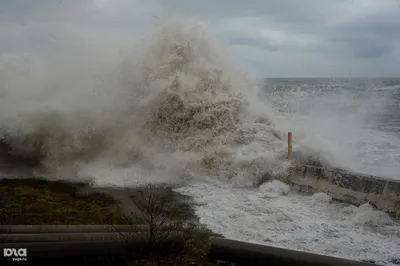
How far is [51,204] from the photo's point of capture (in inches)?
306

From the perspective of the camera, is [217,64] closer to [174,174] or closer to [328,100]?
[174,174]

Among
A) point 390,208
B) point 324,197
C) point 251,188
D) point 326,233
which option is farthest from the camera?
point 251,188

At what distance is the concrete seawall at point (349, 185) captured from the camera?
26.8 feet

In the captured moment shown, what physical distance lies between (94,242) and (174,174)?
6.19 meters

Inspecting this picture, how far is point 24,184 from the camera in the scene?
958 centimetres

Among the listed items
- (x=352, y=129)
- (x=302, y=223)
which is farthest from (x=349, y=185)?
(x=352, y=129)

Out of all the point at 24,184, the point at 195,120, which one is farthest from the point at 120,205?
the point at 195,120
